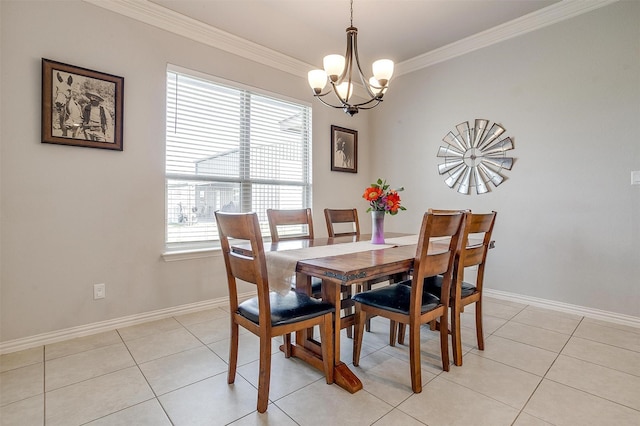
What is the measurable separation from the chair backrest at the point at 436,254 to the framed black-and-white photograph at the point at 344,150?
252cm

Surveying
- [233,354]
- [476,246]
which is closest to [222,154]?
[233,354]

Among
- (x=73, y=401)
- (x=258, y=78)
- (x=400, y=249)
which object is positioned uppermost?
(x=258, y=78)

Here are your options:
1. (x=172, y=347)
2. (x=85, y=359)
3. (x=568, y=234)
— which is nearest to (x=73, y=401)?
(x=85, y=359)

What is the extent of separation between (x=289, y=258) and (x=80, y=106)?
2.01 m

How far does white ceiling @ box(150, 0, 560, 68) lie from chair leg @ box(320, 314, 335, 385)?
276cm

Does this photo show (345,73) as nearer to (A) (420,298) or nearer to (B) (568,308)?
(A) (420,298)

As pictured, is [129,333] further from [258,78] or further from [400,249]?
[258,78]

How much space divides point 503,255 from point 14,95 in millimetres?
4347

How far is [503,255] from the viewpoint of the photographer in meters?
3.35

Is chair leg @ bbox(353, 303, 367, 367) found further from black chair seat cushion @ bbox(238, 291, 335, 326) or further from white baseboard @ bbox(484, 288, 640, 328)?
white baseboard @ bbox(484, 288, 640, 328)

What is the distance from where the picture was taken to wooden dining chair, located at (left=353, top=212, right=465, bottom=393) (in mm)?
1617

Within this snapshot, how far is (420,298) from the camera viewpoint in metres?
1.65

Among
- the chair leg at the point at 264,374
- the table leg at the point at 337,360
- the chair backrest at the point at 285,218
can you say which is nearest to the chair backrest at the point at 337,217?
the chair backrest at the point at 285,218

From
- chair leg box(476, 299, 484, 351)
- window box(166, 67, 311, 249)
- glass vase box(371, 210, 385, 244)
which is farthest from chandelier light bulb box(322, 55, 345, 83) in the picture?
chair leg box(476, 299, 484, 351)
